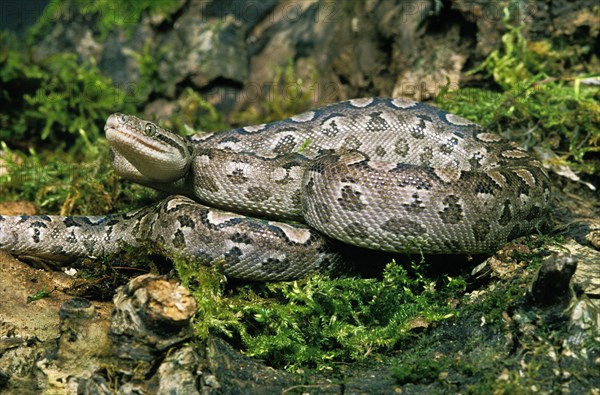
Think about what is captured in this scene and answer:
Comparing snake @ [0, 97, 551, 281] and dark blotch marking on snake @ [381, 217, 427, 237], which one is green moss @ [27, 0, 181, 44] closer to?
snake @ [0, 97, 551, 281]

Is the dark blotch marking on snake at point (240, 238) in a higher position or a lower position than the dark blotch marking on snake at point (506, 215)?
lower

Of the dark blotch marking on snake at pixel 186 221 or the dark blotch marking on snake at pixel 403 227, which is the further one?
the dark blotch marking on snake at pixel 186 221

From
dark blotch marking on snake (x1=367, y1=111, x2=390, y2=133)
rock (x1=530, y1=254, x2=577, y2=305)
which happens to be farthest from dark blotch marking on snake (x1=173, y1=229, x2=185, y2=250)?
rock (x1=530, y1=254, x2=577, y2=305)

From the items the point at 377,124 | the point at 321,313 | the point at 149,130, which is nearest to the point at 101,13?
the point at 149,130

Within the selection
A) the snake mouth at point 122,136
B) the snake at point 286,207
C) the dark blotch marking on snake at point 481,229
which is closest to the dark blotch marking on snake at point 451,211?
the snake at point 286,207

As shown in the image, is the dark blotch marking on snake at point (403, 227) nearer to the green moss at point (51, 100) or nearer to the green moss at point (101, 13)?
the green moss at point (51, 100)

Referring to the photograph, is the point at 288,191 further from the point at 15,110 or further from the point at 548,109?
the point at 15,110

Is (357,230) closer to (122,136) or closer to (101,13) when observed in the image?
(122,136)
